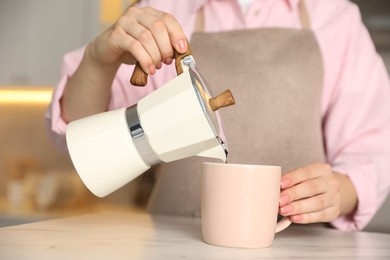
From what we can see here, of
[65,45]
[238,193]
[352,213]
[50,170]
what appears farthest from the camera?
[50,170]

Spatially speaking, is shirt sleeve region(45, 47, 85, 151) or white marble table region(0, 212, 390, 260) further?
shirt sleeve region(45, 47, 85, 151)

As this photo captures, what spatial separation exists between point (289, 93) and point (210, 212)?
0.51 meters

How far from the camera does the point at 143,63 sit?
73cm

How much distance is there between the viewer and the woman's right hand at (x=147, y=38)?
73cm

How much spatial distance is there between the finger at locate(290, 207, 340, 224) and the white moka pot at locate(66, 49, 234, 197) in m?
0.15

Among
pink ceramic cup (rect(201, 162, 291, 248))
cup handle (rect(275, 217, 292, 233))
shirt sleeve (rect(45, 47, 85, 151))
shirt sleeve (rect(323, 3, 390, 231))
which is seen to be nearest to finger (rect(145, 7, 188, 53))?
pink ceramic cup (rect(201, 162, 291, 248))

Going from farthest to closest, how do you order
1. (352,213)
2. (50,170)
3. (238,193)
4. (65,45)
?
(50,170) < (65,45) < (352,213) < (238,193)

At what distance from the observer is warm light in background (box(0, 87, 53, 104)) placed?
2758 mm

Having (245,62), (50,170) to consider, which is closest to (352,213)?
(245,62)

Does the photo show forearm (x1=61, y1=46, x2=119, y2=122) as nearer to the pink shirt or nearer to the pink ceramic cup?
the pink shirt

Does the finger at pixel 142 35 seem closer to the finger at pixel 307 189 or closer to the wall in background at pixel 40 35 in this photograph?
the finger at pixel 307 189

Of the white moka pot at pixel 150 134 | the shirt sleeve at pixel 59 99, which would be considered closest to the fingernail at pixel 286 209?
the white moka pot at pixel 150 134

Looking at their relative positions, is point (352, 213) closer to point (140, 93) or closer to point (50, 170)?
point (140, 93)

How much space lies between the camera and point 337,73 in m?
1.23
